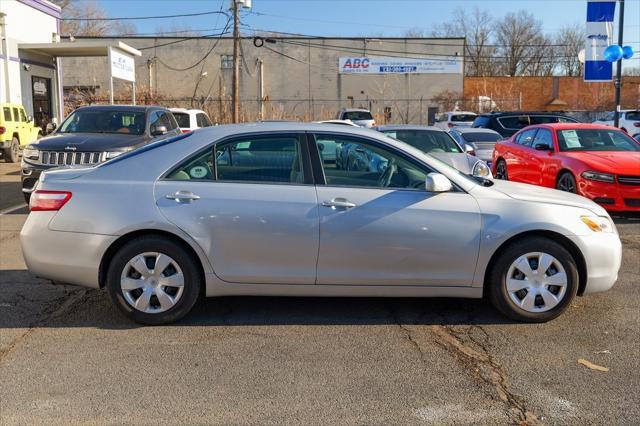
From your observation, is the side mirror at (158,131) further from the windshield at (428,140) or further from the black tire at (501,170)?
the black tire at (501,170)

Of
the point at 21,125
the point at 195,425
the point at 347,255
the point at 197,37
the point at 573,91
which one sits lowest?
the point at 195,425

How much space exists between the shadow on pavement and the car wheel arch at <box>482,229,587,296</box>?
523 millimetres

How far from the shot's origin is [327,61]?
49500 millimetres

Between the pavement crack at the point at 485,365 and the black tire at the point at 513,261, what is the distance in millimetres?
300

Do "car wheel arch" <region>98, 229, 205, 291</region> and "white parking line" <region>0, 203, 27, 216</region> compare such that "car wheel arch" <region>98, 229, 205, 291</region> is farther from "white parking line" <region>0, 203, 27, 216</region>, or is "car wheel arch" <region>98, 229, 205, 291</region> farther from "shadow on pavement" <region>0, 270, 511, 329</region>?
"white parking line" <region>0, 203, 27, 216</region>

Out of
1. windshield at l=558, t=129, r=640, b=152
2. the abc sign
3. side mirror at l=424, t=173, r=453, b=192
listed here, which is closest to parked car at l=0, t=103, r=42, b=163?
windshield at l=558, t=129, r=640, b=152

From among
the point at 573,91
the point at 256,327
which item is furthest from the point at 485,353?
the point at 573,91

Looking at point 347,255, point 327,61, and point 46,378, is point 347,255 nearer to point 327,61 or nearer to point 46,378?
point 46,378

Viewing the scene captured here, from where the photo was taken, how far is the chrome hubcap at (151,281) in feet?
15.3

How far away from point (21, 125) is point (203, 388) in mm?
19375

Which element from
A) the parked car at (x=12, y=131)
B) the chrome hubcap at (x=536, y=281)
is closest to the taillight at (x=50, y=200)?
the chrome hubcap at (x=536, y=281)

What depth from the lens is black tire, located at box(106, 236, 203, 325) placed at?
4656mm

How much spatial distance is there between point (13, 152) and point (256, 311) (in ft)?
56.3

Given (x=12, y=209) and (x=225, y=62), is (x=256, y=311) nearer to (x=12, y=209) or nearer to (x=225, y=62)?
(x=12, y=209)
